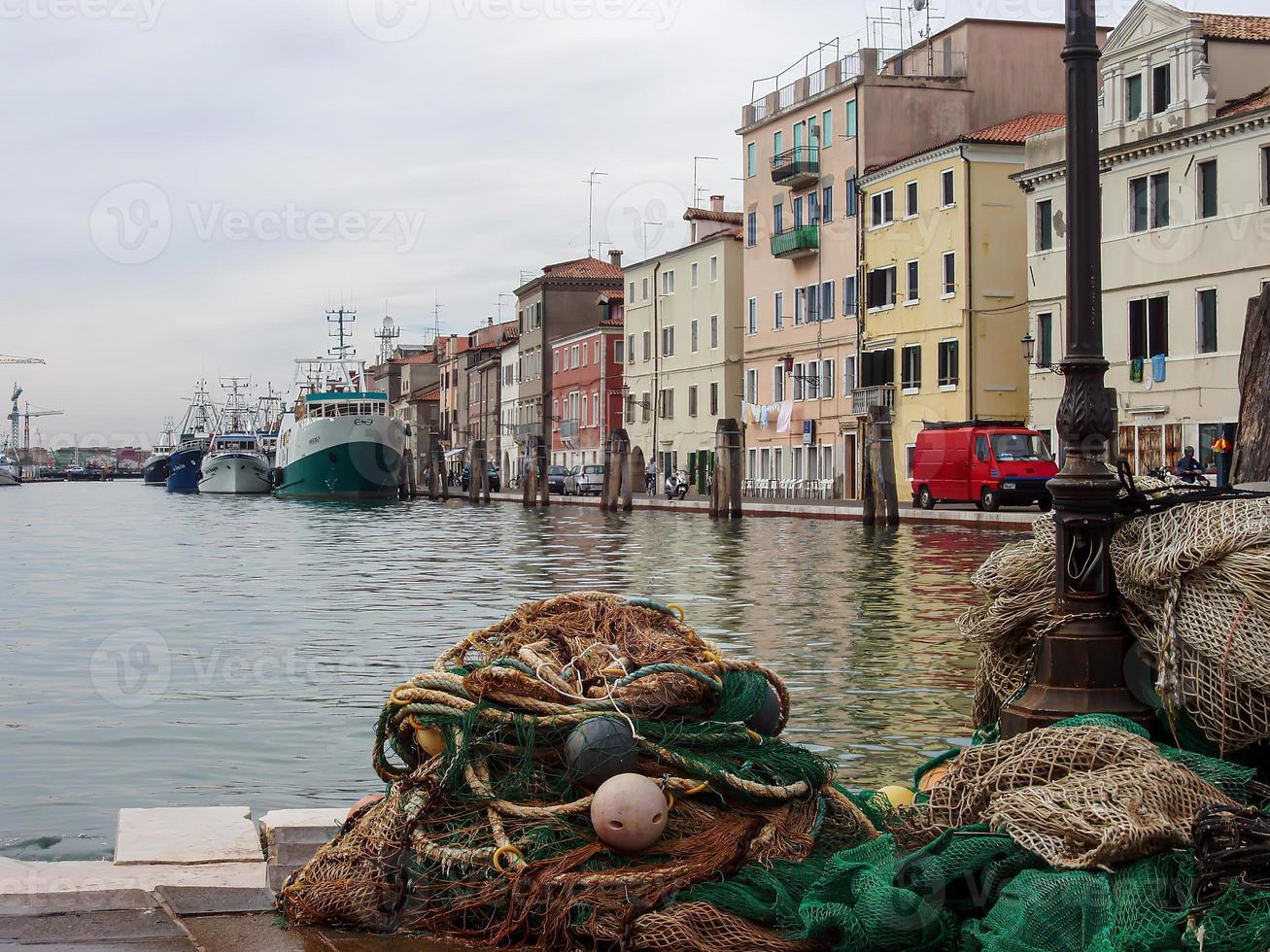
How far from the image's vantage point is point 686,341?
→ 2975 inches

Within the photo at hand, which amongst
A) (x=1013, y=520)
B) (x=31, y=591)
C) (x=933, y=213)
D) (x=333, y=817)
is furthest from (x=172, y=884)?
(x=933, y=213)

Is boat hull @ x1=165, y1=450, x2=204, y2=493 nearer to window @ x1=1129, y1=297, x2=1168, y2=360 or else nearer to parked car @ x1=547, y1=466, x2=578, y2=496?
parked car @ x1=547, y1=466, x2=578, y2=496

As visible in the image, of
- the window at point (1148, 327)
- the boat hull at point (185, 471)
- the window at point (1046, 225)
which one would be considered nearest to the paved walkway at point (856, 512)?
the window at point (1148, 327)

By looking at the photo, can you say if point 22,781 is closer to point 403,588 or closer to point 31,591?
point 403,588

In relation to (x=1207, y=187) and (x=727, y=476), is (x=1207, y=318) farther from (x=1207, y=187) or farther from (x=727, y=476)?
(x=727, y=476)

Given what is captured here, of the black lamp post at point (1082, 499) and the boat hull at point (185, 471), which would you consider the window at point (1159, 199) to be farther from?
the boat hull at point (185, 471)

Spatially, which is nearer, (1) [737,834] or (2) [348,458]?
(1) [737,834]

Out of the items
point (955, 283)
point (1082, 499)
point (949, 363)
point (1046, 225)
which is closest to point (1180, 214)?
point (1046, 225)

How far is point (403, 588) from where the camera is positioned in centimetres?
2139

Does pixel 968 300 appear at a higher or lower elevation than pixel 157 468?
higher

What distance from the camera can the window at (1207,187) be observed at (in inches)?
1576

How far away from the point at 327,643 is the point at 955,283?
39849 mm

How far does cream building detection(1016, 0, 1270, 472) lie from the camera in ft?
128

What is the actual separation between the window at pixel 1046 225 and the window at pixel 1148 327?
15.4ft
